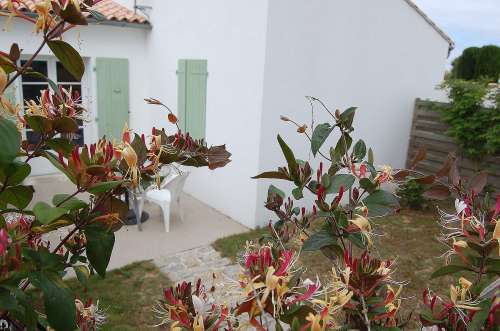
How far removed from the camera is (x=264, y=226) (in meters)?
5.93

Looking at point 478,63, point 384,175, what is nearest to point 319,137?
point 384,175

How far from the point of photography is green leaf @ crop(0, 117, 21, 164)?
2.30 feet

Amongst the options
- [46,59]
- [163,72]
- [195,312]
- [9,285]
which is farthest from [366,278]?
[46,59]

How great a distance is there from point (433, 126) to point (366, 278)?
24.0ft

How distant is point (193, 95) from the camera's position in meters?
6.57

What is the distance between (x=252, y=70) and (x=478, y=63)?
30.6 feet

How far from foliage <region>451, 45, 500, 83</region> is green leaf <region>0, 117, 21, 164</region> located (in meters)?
12.6

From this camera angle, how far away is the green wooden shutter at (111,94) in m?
7.36

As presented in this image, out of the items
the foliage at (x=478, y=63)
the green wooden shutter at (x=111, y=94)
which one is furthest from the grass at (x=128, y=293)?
the foliage at (x=478, y=63)

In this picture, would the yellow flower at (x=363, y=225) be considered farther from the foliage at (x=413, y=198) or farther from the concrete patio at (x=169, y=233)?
the foliage at (x=413, y=198)

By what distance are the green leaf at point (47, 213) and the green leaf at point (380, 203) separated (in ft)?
2.29

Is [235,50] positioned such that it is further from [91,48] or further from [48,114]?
[48,114]

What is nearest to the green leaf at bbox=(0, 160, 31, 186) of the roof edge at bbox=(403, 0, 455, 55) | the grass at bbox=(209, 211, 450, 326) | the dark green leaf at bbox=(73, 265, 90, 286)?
the dark green leaf at bbox=(73, 265, 90, 286)

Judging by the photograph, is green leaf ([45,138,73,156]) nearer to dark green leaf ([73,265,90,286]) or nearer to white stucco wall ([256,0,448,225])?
dark green leaf ([73,265,90,286])
